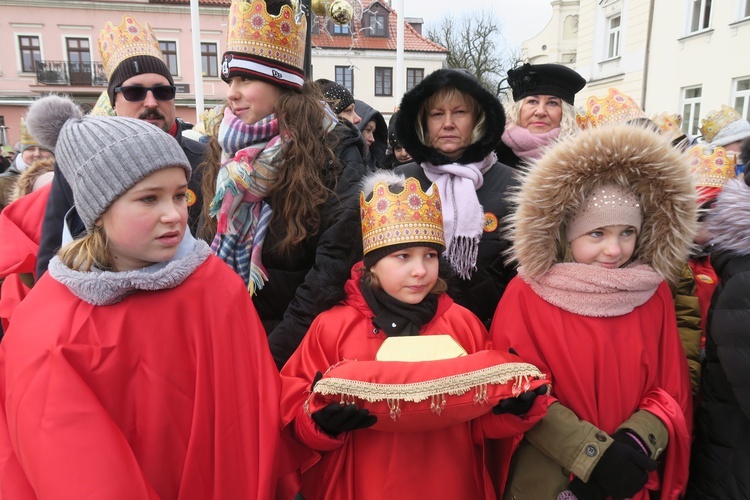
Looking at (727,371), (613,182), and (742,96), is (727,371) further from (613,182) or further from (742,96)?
(742,96)

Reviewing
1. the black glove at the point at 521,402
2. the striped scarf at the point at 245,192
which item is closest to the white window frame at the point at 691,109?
the striped scarf at the point at 245,192

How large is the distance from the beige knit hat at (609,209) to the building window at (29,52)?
3298cm

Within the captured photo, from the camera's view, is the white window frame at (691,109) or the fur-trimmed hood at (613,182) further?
the white window frame at (691,109)

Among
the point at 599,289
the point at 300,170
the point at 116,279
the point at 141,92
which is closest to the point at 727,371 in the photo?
the point at 599,289

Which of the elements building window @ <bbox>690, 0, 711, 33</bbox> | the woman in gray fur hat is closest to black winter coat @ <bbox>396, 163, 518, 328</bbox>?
the woman in gray fur hat

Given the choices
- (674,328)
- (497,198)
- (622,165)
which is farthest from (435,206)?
(674,328)

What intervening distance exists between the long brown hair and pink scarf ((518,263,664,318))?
112 cm

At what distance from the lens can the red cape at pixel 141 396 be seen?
1.36 m

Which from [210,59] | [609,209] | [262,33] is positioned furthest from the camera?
[210,59]

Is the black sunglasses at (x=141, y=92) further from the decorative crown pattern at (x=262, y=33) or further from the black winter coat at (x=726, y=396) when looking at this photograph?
the black winter coat at (x=726, y=396)

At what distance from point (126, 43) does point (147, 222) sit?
6.29 ft

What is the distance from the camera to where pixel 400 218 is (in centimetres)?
205

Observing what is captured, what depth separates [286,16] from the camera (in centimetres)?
248

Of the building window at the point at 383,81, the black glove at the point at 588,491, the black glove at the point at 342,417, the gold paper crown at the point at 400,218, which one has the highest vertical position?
the building window at the point at 383,81
